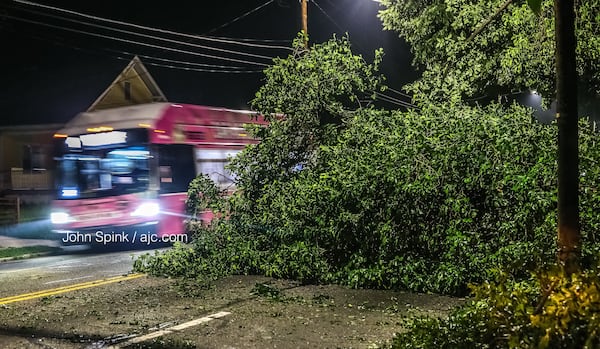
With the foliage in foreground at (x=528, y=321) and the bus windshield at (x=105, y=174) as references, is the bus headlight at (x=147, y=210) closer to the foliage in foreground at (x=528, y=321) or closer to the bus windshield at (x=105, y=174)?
the bus windshield at (x=105, y=174)

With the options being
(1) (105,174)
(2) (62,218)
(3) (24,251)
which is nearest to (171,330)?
(1) (105,174)

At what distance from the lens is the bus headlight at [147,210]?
14.0 m

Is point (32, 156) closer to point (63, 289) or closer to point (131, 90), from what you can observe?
point (131, 90)

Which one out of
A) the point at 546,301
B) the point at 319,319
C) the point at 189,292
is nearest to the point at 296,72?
the point at 189,292

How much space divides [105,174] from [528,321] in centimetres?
1200

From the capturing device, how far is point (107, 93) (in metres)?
31.3

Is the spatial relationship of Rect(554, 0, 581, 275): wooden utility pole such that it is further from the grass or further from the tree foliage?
the grass

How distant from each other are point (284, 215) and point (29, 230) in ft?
48.1

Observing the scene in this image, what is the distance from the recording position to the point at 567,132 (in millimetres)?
4508

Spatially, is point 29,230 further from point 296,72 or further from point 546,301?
point 546,301

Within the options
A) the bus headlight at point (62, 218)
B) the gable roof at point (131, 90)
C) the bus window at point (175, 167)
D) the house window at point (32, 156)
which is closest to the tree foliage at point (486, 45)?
the bus window at point (175, 167)

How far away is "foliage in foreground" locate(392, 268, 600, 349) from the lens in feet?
12.1

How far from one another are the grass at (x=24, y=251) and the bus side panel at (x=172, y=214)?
344 centimetres

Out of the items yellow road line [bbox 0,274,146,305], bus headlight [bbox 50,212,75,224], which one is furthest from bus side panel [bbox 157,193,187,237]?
yellow road line [bbox 0,274,146,305]
